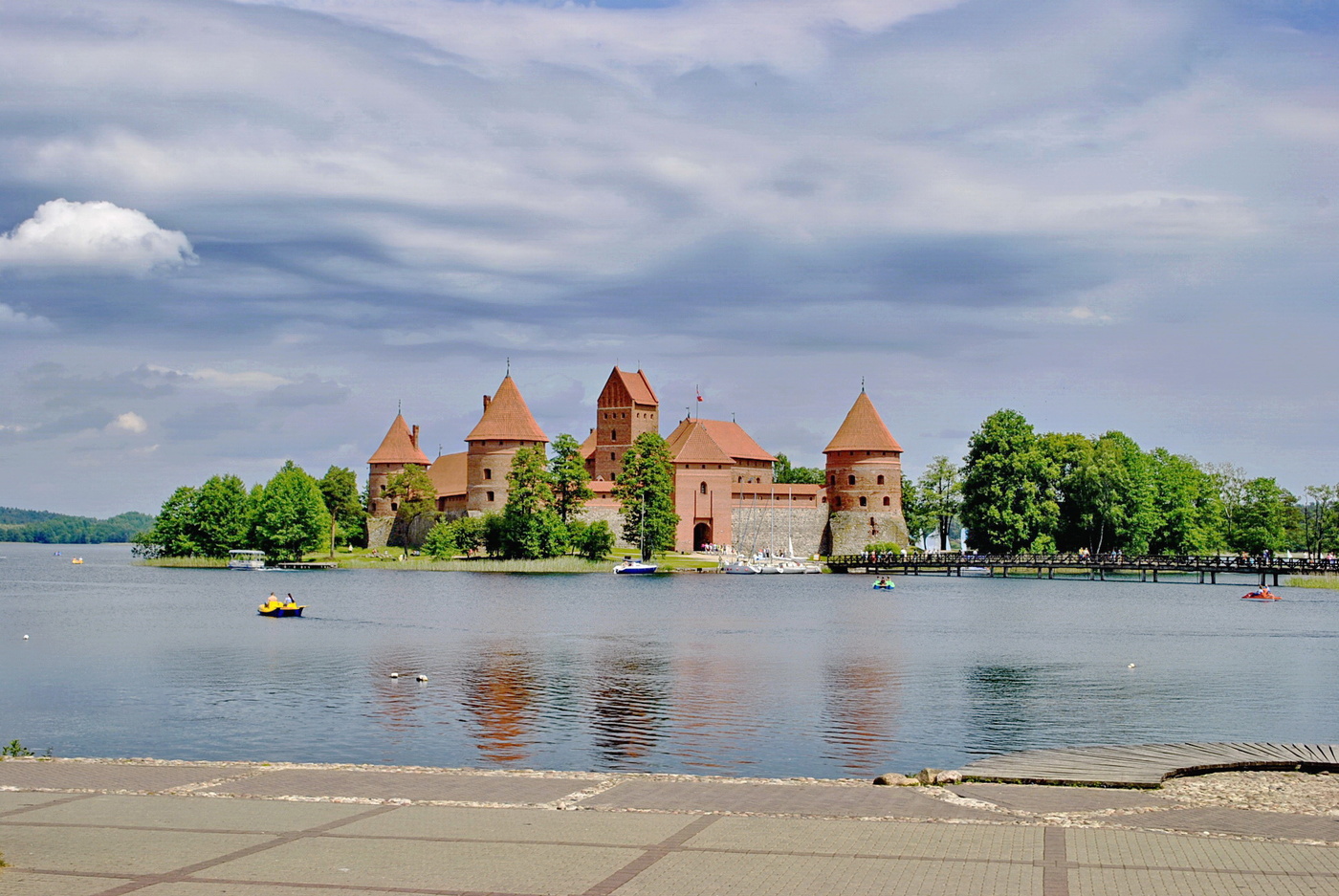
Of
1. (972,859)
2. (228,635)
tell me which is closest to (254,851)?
(972,859)

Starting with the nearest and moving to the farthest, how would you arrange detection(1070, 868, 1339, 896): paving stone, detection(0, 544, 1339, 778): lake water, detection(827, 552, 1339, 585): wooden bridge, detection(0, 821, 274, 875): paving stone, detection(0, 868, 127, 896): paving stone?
1. detection(0, 868, 127, 896): paving stone
2. detection(1070, 868, 1339, 896): paving stone
3. detection(0, 821, 274, 875): paving stone
4. detection(0, 544, 1339, 778): lake water
5. detection(827, 552, 1339, 585): wooden bridge

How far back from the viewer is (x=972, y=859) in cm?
690

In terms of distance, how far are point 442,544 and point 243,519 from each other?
1403cm

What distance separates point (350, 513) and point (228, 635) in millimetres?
67139

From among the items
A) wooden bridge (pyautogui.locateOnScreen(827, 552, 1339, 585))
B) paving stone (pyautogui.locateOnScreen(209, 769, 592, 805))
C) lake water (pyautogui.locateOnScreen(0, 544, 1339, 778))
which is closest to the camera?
paving stone (pyautogui.locateOnScreen(209, 769, 592, 805))

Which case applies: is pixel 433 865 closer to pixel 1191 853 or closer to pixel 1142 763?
pixel 1191 853

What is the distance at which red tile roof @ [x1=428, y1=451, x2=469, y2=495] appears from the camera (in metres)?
99.8

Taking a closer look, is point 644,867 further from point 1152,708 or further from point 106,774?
point 1152,708

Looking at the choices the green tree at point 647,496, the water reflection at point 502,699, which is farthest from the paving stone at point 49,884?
the green tree at point 647,496

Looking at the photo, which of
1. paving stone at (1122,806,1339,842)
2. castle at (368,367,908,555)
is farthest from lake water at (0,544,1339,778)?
castle at (368,367,908,555)

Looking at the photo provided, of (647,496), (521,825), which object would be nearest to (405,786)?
(521,825)

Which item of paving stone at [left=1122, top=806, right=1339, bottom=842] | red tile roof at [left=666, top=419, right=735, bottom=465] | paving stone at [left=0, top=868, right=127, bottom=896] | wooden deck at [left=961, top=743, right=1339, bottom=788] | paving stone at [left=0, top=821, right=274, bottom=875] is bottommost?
wooden deck at [left=961, top=743, right=1339, bottom=788]

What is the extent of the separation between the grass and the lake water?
1830 centimetres

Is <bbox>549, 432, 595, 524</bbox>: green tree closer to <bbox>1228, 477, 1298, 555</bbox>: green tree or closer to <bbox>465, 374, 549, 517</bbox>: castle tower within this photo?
<bbox>465, 374, 549, 517</bbox>: castle tower
